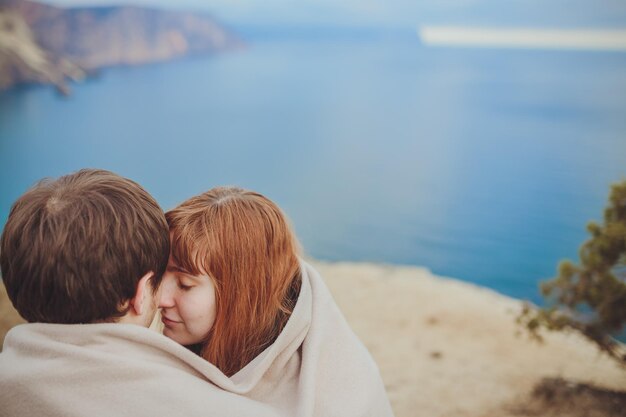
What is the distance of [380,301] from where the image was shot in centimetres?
738

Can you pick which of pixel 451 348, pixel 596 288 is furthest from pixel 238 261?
pixel 451 348

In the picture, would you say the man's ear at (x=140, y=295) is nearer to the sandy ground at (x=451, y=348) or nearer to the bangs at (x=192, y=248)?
the bangs at (x=192, y=248)

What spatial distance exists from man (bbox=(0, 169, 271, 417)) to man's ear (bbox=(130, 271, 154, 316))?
0.06ft

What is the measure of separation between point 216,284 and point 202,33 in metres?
14.9

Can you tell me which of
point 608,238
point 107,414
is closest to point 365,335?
point 608,238

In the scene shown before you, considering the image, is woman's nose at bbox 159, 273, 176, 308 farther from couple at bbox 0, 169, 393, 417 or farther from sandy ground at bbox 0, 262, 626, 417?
sandy ground at bbox 0, 262, 626, 417

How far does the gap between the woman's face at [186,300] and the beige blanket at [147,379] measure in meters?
0.22

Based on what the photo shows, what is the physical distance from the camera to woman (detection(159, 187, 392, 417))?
1471 mm

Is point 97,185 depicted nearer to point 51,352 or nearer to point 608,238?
point 51,352

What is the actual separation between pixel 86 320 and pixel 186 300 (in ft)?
1.09

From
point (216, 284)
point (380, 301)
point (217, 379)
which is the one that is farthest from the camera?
point (380, 301)

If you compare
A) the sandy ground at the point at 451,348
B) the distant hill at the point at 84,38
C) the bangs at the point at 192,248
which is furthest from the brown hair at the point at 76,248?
the distant hill at the point at 84,38

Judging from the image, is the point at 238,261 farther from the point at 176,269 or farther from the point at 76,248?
the point at 76,248

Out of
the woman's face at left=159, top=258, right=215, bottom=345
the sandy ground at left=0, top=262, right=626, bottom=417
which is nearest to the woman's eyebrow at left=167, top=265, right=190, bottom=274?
the woman's face at left=159, top=258, right=215, bottom=345
